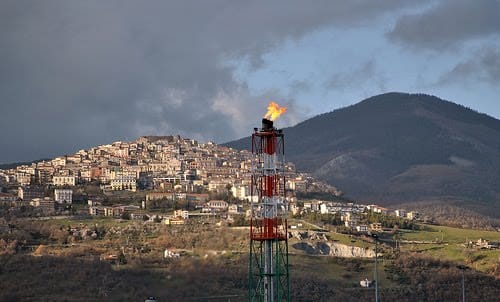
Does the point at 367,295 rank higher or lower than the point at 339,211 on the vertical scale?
lower

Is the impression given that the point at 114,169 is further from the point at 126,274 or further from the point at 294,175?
the point at 126,274

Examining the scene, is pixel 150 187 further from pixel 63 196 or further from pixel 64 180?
pixel 63 196

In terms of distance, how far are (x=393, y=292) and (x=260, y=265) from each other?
150ft

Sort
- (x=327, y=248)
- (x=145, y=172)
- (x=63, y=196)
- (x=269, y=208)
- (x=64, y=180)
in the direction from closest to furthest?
(x=269, y=208), (x=327, y=248), (x=63, y=196), (x=64, y=180), (x=145, y=172)

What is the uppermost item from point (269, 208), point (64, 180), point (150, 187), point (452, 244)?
point (64, 180)

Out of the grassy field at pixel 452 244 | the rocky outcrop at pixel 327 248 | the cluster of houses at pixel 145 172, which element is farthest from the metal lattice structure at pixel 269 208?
the cluster of houses at pixel 145 172

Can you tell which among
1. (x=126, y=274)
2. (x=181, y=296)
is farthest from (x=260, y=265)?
(x=126, y=274)

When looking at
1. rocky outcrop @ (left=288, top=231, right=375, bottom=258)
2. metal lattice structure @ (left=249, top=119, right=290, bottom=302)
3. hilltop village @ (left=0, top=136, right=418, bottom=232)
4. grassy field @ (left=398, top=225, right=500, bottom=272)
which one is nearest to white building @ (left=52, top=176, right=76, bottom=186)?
hilltop village @ (left=0, top=136, right=418, bottom=232)

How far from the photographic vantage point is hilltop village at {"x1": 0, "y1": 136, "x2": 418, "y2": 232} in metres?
131

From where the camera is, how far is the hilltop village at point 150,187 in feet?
429

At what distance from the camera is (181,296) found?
2948 inches

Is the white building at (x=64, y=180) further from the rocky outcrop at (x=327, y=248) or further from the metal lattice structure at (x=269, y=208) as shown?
the metal lattice structure at (x=269, y=208)

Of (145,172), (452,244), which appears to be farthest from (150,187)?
(452,244)

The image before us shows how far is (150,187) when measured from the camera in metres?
155
